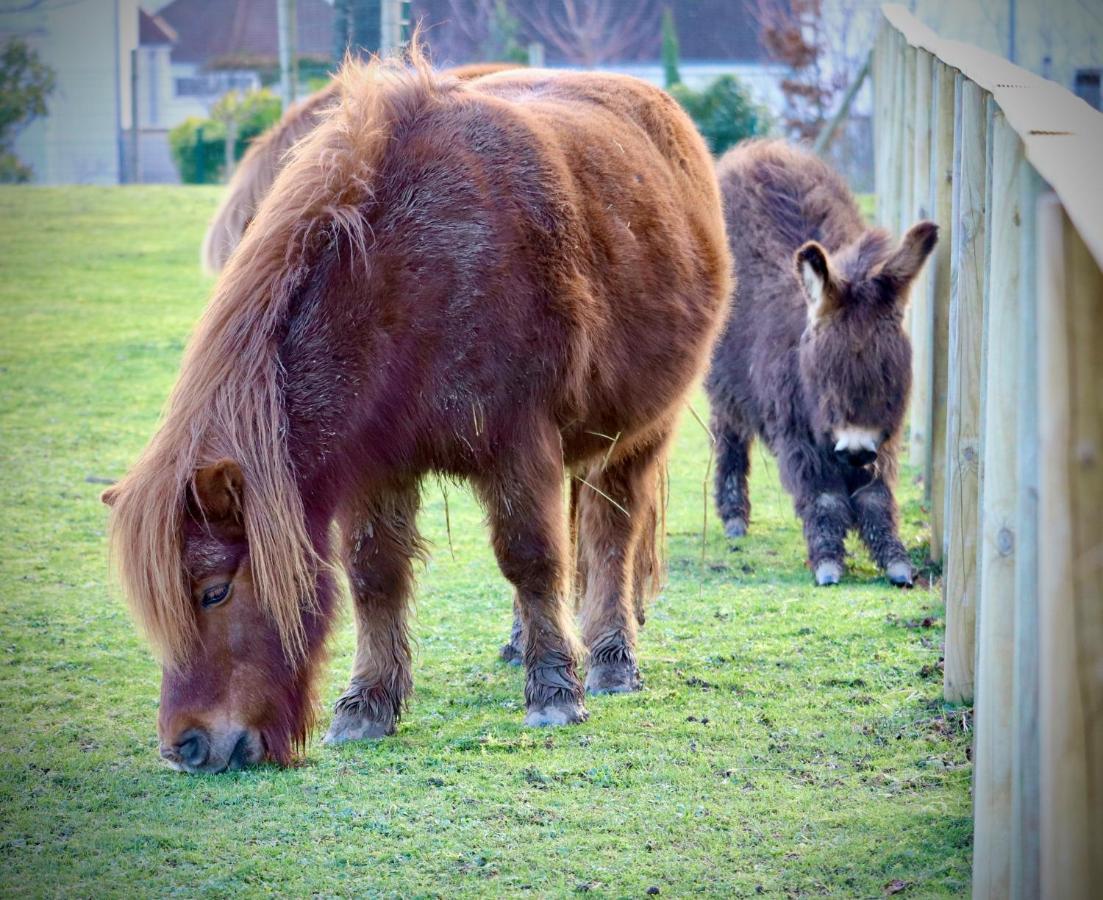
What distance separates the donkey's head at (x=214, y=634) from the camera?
3484mm

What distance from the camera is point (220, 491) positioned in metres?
3.53

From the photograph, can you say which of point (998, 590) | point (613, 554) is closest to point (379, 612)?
point (613, 554)

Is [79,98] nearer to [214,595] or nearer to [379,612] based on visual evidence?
[379,612]

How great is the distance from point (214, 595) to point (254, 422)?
1.68ft

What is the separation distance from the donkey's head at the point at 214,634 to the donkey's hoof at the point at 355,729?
686 mm

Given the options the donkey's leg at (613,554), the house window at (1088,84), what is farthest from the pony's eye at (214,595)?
the house window at (1088,84)

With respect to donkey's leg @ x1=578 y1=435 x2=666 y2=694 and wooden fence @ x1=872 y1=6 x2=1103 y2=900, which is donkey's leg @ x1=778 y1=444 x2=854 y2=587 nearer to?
donkey's leg @ x1=578 y1=435 x2=666 y2=694

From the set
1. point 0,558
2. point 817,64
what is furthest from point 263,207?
point 817,64

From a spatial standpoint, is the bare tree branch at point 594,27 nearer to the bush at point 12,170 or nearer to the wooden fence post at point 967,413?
the bush at point 12,170

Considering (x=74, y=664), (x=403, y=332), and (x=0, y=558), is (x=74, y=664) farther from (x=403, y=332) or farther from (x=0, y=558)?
(x=403, y=332)

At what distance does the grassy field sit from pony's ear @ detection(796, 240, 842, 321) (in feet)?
4.66

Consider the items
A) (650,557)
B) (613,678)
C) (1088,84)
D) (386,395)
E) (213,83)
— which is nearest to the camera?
(386,395)

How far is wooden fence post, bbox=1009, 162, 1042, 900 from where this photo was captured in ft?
6.82

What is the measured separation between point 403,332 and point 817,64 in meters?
22.0
